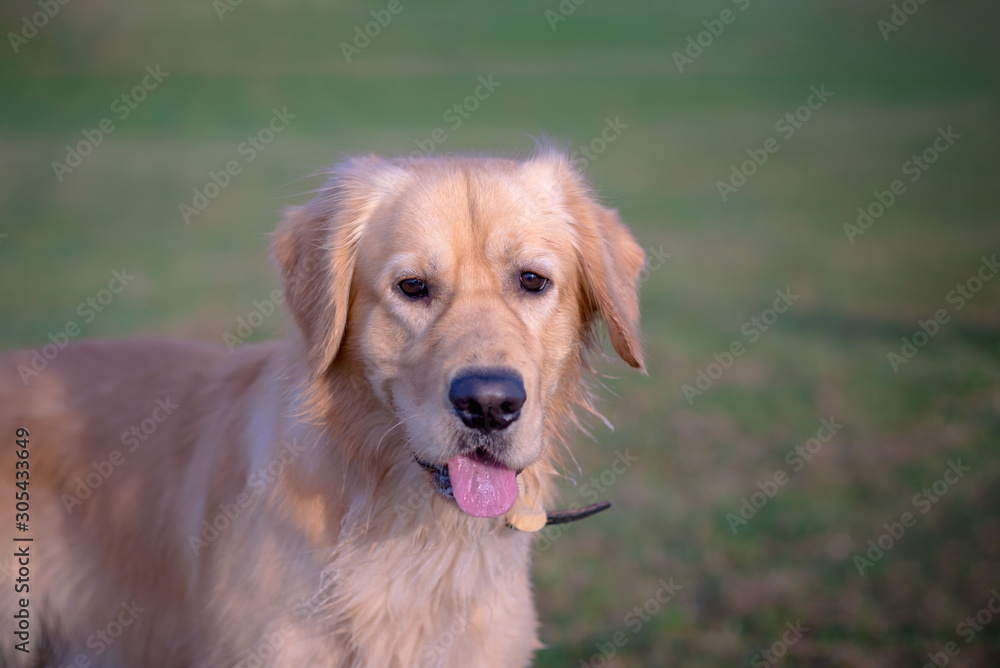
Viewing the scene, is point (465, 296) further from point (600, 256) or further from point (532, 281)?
point (600, 256)

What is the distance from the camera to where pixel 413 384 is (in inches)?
108

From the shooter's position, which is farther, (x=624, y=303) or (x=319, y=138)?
(x=319, y=138)

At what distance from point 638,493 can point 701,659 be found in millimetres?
1774

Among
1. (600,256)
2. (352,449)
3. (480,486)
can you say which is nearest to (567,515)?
(480,486)

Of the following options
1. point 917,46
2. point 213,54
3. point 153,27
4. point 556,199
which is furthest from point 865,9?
point 556,199

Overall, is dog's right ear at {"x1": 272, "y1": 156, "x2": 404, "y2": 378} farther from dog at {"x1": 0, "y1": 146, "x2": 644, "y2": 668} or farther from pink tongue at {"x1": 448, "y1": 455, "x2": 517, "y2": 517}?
pink tongue at {"x1": 448, "y1": 455, "x2": 517, "y2": 517}

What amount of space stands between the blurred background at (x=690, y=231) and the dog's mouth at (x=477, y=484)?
1537 mm

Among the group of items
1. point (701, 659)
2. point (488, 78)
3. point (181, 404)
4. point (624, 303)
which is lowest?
point (488, 78)

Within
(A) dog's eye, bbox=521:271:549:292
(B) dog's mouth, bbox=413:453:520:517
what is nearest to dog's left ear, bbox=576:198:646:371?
(A) dog's eye, bbox=521:271:549:292

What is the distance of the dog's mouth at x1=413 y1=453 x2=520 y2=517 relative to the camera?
8.93 feet

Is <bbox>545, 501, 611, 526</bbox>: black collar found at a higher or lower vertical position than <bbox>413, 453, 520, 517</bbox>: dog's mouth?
lower

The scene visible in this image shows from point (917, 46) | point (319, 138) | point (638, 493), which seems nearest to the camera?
point (638, 493)

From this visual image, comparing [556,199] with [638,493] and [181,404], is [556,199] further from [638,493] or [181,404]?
[638,493]

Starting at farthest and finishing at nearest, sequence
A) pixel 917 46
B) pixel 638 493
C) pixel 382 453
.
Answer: pixel 917 46, pixel 638 493, pixel 382 453
